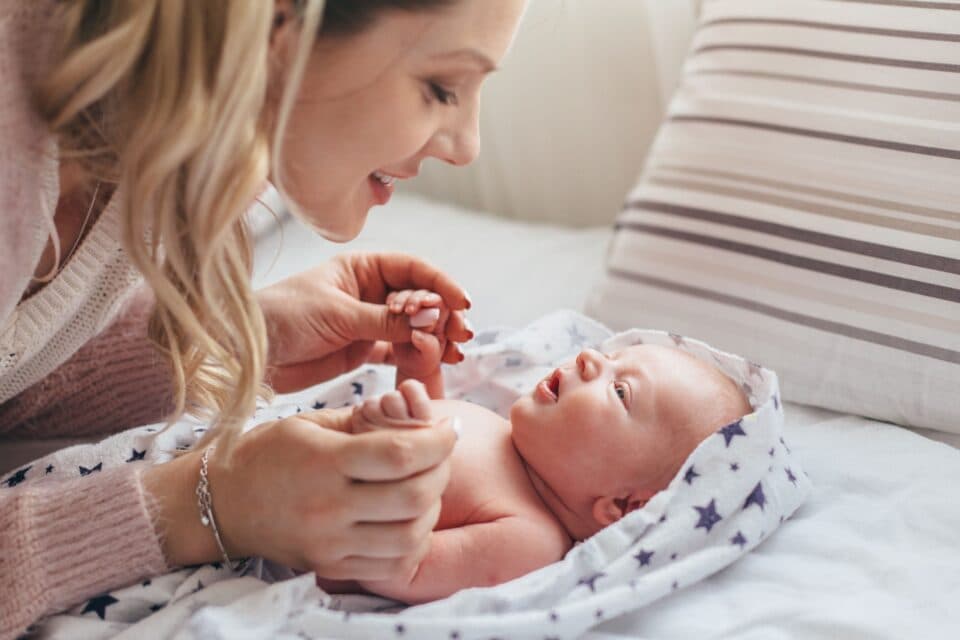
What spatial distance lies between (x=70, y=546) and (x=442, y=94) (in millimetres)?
482

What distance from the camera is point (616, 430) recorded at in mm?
1011

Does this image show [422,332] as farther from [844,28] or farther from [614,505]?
[844,28]

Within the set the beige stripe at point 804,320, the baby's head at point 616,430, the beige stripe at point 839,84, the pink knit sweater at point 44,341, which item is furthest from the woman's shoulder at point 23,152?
the beige stripe at point 839,84

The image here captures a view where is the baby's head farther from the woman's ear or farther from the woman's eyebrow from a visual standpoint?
the woman's ear

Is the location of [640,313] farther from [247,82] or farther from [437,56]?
[247,82]

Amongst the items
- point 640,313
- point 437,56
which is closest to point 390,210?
point 640,313

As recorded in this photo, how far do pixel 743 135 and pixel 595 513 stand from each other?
0.53 m

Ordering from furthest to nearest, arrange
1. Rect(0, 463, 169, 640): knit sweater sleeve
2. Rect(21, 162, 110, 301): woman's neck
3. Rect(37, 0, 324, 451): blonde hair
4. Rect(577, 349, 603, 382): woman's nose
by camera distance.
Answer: Rect(577, 349, 603, 382): woman's nose → Rect(21, 162, 110, 301): woman's neck → Rect(0, 463, 169, 640): knit sweater sleeve → Rect(37, 0, 324, 451): blonde hair

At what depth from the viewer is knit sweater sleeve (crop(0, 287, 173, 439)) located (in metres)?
1.13

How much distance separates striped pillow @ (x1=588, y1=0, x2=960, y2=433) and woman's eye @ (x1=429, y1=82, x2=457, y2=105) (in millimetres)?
512

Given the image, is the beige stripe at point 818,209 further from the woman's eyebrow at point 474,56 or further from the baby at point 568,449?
the woman's eyebrow at point 474,56

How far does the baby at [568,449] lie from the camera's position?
3.11ft

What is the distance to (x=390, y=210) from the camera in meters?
1.76

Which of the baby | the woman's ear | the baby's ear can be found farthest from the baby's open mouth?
the woman's ear
